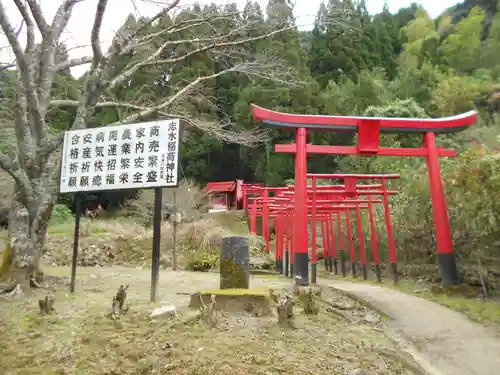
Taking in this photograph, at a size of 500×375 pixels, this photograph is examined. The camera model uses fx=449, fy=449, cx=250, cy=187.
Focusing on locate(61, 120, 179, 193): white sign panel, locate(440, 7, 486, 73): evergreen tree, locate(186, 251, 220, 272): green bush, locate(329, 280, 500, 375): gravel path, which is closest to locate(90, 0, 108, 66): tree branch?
locate(61, 120, 179, 193): white sign panel

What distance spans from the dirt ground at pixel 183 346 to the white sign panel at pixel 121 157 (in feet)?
5.64

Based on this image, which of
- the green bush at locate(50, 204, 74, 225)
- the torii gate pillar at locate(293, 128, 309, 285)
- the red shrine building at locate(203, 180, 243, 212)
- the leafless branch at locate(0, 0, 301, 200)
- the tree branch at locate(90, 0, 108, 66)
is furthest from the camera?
the red shrine building at locate(203, 180, 243, 212)

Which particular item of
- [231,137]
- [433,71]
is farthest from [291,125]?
[433,71]

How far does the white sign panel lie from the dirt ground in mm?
1718

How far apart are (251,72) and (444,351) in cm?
610

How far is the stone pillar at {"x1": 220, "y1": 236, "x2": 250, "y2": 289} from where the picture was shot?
5.86 m

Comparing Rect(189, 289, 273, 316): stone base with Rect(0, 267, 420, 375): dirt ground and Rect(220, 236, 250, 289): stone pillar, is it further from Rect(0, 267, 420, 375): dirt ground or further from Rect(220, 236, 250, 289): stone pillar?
Rect(220, 236, 250, 289): stone pillar

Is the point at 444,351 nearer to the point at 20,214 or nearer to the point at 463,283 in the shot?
the point at 463,283

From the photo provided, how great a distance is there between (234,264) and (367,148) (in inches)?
154

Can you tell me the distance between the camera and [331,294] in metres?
7.64

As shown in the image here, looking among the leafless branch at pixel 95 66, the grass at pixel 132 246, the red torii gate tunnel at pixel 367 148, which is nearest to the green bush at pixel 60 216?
the grass at pixel 132 246

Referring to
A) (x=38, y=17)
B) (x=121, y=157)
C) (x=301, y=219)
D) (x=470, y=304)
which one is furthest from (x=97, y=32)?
(x=470, y=304)

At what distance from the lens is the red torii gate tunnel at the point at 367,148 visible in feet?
26.2

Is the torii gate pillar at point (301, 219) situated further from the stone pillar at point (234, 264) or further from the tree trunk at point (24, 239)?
the tree trunk at point (24, 239)
